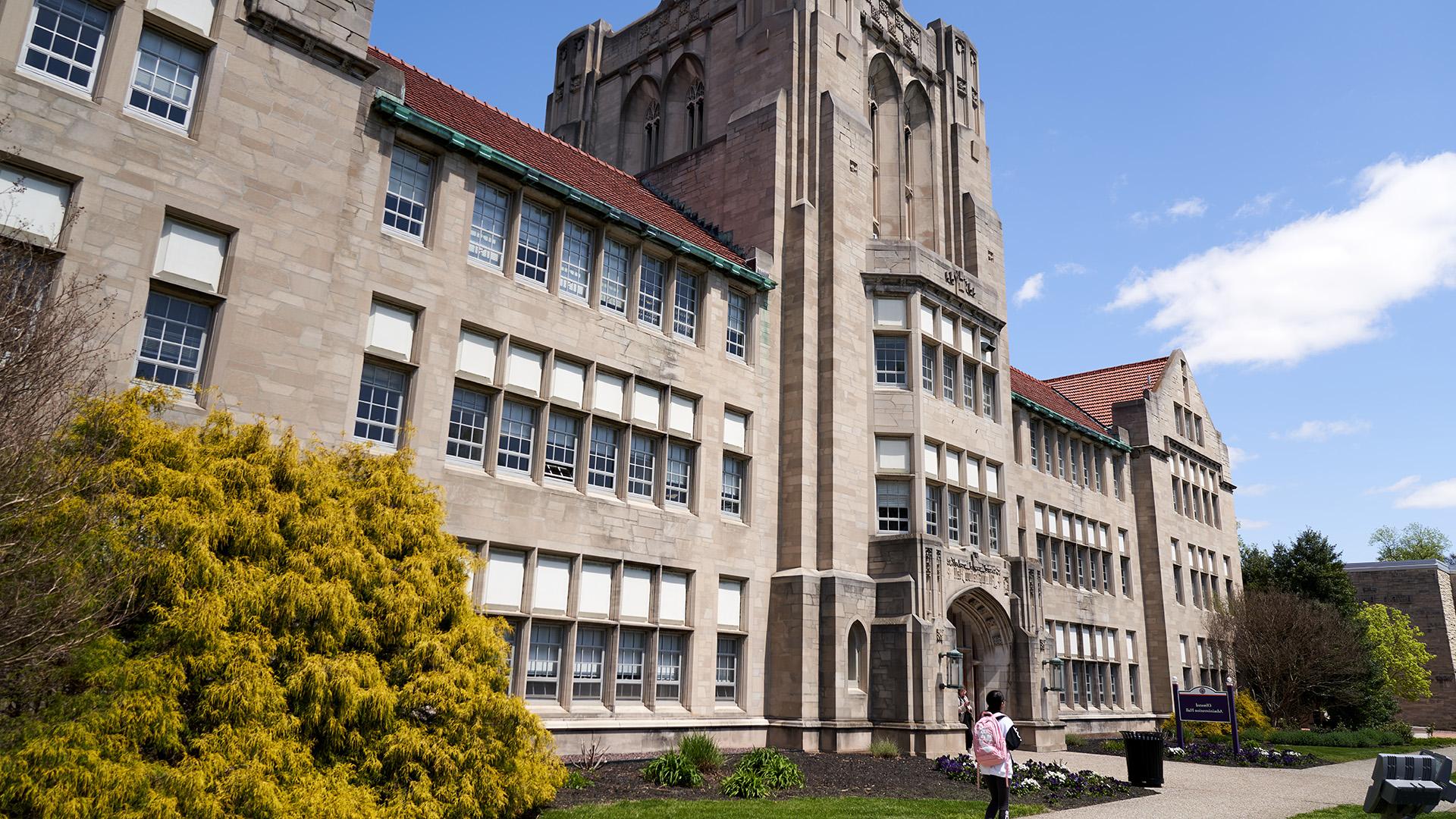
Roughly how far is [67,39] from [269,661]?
10486 mm

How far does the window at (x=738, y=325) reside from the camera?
2620 cm

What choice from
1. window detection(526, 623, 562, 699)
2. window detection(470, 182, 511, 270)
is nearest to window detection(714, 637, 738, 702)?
window detection(526, 623, 562, 699)

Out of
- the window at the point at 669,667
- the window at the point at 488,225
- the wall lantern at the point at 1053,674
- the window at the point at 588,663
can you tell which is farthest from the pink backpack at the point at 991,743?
the wall lantern at the point at 1053,674

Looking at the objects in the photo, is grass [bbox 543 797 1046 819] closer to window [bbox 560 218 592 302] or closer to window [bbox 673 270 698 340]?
window [bbox 560 218 592 302]

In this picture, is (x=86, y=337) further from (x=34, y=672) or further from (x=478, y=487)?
(x=478, y=487)

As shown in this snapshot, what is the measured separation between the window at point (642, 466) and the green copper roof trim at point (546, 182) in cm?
509

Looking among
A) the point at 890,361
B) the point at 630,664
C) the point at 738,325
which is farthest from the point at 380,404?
the point at 890,361

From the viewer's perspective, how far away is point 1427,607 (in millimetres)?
65562

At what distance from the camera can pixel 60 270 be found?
13.4 metres

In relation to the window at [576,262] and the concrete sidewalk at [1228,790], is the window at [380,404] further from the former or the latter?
the concrete sidewalk at [1228,790]

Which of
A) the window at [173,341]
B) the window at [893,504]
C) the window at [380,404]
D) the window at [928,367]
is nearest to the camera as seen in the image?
the window at [173,341]

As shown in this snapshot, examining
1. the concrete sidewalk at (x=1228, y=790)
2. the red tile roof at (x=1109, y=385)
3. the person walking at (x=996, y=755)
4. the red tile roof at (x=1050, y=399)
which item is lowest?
the concrete sidewalk at (x=1228, y=790)

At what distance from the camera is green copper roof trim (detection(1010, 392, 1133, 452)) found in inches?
1423

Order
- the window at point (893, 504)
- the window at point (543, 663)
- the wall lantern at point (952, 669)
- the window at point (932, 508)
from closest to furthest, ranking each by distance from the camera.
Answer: the window at point (543, 663), the wall lantern at point (952, 669), the window at point (893, 504), the window at point (932, 508)
